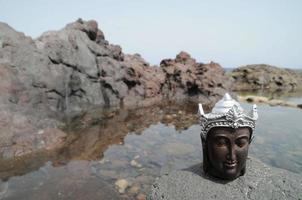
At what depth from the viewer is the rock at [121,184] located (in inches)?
280

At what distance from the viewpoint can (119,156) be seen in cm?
942

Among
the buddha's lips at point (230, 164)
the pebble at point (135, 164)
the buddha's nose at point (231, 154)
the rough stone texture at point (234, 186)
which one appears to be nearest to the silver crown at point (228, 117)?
the buddha's nose at point (231, 154)

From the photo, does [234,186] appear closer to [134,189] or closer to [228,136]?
[228,136]

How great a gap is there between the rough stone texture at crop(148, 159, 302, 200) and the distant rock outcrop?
20.6 ft

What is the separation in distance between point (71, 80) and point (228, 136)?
13.4m

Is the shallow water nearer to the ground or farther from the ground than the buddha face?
nearer to the ground

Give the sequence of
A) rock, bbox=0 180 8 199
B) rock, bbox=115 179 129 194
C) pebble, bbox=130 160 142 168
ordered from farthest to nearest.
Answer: pebble, bbox=130 160 142 168
rock, bbox=115 179 129 194
rock, bbox=0 180 8 199

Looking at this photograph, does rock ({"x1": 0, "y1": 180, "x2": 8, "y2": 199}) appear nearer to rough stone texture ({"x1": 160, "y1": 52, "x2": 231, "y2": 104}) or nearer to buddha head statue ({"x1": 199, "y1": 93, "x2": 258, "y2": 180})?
buddha head statue ({"x1": 199, "y1": 93, "x2": 258, "y2": 180})

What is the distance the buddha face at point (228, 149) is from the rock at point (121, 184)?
3602 mm

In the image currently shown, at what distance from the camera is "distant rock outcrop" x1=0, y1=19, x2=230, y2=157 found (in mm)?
10391

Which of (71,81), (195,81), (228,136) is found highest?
(71,81)

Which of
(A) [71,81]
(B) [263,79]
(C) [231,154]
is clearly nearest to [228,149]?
(C) [231,154]

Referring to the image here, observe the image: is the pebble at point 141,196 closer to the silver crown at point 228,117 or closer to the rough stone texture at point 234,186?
the rough stone texture at point 234,186

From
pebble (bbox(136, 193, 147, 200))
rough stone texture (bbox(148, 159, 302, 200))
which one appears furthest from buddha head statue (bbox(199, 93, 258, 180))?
pebble (bbox(136, 193, 147, 200))
